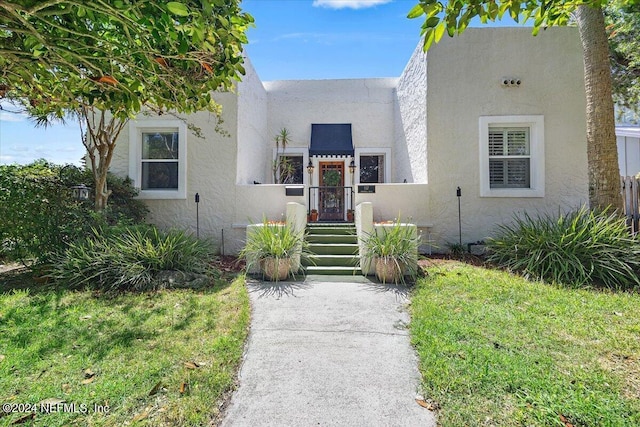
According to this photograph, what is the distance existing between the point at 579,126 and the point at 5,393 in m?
12.1

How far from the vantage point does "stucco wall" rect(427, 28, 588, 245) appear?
861 cm

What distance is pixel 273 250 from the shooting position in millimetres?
6410

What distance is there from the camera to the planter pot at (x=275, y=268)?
252 inches

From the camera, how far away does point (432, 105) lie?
8984 mm

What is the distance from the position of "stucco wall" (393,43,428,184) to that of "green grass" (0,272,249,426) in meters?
6.86

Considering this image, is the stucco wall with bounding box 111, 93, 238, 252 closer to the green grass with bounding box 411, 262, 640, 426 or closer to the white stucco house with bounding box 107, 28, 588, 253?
the white stucco house with bounding box 107, 28, 588, 253

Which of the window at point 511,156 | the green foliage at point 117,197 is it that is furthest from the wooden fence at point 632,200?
the green foliage at point 117,197

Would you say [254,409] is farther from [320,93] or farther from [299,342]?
[320,93]

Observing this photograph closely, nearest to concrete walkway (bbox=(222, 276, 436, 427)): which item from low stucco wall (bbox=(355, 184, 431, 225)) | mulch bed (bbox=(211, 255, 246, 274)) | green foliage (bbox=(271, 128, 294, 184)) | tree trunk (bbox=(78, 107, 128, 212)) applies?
mulch bed (bbox=(211, 255, 246, 274))

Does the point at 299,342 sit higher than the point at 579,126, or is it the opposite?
the point at 579,126

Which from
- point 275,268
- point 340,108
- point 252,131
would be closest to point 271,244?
point 275,268

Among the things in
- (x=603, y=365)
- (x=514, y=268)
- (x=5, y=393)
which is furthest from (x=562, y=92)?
(x=5, y=393)

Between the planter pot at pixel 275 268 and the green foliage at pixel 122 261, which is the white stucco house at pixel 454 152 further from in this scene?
the planter pot at pixel 275 268

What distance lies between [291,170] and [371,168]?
3.25 metres
